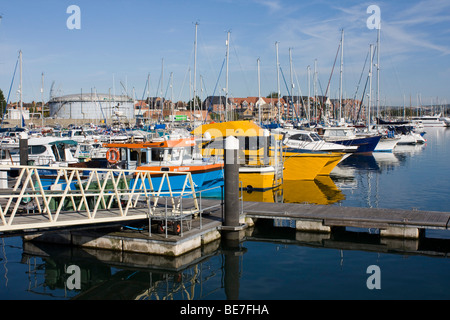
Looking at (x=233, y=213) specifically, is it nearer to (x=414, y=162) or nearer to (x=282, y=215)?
(x=282, y=215)

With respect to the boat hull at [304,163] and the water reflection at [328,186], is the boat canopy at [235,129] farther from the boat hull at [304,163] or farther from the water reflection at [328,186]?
the water reflection at [328,186]

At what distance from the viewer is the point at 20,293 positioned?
11875 mm

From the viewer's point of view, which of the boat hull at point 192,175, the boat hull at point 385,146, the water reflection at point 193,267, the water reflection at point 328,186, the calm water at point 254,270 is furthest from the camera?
the boat hull at point 385,146

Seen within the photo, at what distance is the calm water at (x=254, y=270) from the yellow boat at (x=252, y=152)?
300 inches

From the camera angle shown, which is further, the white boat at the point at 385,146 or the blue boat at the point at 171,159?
the white boat at the point at 385,146

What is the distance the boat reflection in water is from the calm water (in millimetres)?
6467

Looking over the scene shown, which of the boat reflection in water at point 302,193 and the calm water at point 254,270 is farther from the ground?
the boat reflection in water at point 302,193

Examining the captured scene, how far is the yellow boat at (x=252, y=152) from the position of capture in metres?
25.7

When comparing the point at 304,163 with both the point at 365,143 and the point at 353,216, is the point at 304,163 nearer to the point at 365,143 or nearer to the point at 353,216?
the point at 353,216

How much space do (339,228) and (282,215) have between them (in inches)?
97.3

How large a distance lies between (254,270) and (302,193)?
1373 cm

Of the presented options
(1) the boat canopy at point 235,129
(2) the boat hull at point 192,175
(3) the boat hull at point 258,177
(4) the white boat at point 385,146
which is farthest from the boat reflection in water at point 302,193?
(4) the white boat at point 385,146

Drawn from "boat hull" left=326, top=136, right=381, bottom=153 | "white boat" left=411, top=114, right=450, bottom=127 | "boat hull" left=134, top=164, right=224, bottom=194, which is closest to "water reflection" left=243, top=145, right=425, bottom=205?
"boat hull" left=134, top=164, right=224, bottom=194
